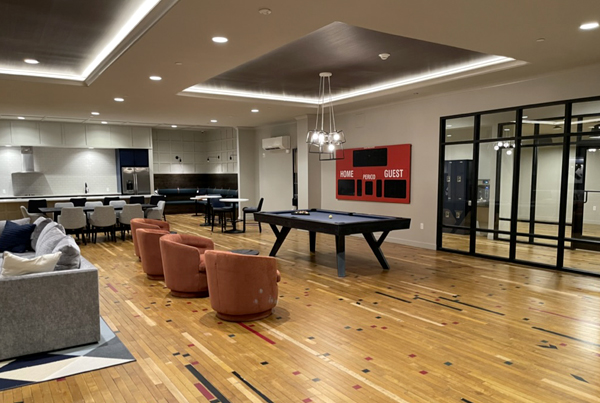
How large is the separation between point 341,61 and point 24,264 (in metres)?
4.95

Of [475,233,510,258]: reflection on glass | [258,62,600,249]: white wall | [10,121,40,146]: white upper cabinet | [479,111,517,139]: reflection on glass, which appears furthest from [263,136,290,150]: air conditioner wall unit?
[10,121,40,146]: white upper cabinet

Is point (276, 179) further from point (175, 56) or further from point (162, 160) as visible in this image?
point (175, 56)

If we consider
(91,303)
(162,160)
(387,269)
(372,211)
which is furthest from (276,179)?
(91,303)

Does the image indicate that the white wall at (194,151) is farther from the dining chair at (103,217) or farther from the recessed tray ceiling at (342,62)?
the recessed tray ceiling at (342,62)

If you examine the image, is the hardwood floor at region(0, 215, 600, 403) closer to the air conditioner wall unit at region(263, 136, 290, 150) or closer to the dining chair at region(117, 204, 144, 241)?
the dining chair at region(117, 204, 144, 241)

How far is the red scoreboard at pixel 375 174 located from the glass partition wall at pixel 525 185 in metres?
0.90

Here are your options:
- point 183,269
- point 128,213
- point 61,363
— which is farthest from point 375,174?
point 61,363

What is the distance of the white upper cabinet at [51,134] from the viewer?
12477mm

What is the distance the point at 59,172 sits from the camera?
520 inches

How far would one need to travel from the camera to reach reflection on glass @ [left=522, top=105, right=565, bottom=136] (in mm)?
6379

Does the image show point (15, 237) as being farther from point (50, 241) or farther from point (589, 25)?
point (589, 25)

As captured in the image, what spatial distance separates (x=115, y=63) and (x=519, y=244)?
23.6 feet

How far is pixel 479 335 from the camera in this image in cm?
390

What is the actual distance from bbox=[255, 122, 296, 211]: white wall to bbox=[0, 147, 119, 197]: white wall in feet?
17.4
